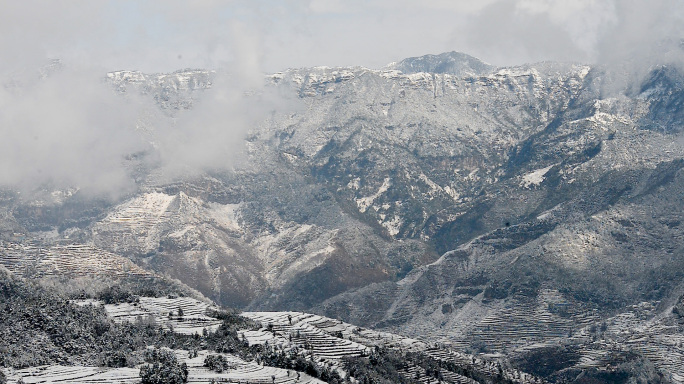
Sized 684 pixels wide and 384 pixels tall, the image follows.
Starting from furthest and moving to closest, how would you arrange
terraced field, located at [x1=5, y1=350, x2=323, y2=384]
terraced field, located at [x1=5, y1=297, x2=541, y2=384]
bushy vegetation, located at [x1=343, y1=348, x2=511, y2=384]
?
bushy vegetation, located at [x1=343, y1=348, x2=511, y2=384], terraced field, located at [x1=5, y1=297, x2=541, y2=384], terraced field, located at [x1=5, y1=350, x2=323, y2=384]

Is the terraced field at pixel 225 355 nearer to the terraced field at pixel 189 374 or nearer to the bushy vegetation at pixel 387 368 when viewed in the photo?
the terraced field at pixel 189 374

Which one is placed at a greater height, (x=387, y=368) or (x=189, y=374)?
(x=189, y=374)

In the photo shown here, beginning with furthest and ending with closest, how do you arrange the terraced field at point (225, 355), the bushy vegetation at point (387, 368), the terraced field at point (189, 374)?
the bushy vegetation at point (387, 368), the terraced field at point (225, 355), the terraced field at point (189, 374)

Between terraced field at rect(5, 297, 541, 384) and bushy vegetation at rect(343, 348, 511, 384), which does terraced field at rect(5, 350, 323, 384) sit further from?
bushy vegetation at rect(343, 348, 511, 384)

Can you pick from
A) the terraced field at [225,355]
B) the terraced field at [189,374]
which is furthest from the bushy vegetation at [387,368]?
the terraced field at [189,374]

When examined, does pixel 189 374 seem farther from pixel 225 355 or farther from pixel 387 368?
pixel 387 368

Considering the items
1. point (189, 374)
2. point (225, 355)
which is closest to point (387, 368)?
point (225, 355)

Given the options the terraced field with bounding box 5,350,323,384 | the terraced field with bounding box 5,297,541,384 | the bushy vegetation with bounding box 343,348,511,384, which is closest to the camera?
the terraced field with bounding box 5,350,323,384

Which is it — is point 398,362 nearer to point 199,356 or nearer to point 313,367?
point 313,367

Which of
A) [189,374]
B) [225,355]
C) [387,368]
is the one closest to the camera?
[189,374]

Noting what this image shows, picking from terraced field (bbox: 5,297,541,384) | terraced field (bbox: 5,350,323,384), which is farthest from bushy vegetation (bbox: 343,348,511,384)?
terraced field (bbox: 5,350,323,384)

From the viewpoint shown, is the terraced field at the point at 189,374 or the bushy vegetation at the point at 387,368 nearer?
the terraced field at the point at 189,374

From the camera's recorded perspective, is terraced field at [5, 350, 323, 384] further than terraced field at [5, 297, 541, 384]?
No
